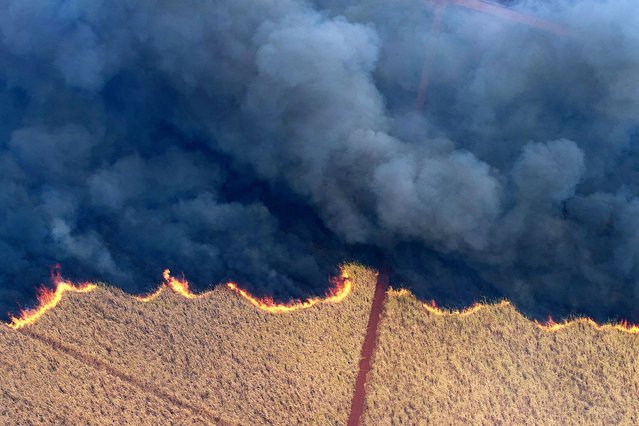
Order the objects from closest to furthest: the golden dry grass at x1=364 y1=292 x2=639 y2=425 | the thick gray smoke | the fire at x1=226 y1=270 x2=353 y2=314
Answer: the thick gray smoke → the golden dry grass at x1=364 y1=292 x2=639 y2=425 → the fire at x1=226 y1=270 x2=353 y2=314

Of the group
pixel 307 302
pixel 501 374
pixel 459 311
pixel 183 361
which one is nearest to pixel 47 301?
pixel 183 361

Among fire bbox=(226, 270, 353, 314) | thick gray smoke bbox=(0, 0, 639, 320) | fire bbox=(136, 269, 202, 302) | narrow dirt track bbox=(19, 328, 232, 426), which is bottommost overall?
narrow dirt track bbox=(19, 328, 232, 426)

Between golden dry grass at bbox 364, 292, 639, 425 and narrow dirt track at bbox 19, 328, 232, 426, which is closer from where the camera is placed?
golden dry grass at bbox 364, 292, 639, 425

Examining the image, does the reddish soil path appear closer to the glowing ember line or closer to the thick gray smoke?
the thick gray smoke

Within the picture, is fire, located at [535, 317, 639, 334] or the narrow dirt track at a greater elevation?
fire, located at [535, 317, 639, 334]

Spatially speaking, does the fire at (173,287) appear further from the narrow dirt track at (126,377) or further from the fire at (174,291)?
the narrow dirt track at (126,377)

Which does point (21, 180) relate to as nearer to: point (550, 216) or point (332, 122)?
point (332, 122)

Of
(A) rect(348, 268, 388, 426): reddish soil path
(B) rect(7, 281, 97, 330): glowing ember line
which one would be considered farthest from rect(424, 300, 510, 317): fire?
A: (B) rect(7, 281, 97, 330): glowing ember line
